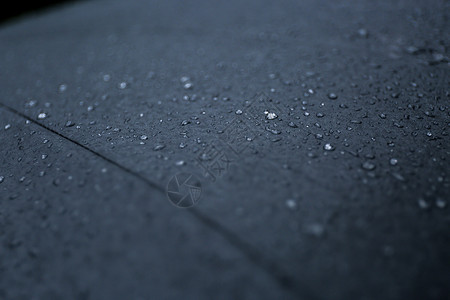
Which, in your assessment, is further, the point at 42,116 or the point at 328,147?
the point at 42,116

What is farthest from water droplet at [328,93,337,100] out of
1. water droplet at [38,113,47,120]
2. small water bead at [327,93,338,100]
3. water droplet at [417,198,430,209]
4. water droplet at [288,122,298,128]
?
water droplet at [38,113,47,120]

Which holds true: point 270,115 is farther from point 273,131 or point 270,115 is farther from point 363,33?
point 363,33

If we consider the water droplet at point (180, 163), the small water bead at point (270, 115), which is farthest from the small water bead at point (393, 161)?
the water droplet at point (180, 163)

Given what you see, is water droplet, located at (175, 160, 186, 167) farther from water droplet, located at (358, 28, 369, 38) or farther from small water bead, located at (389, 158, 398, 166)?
water droplet, located at (358, 28, 369, 38)

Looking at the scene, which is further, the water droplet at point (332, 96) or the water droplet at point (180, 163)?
the water droplet at point (332, 96)

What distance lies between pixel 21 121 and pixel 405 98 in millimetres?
2183

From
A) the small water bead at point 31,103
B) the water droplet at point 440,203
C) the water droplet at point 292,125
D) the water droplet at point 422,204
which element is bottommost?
the water droplet at point 440,203

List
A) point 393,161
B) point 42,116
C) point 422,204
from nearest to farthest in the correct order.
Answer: point 422,204 < point 393,161 < point 42,116

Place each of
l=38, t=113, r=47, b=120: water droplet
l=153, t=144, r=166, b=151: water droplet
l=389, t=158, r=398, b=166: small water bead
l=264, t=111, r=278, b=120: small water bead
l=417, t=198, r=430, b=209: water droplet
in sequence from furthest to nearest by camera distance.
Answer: l=38, t=113, r=47, b=120: water droplet
l=264, t=111, r=278, b=120: small water bead
l=153, t=144, r=166, b=151: water droplet
l=389, t=158, r=398, b=166: small water bead
l=417, t=198, r=430, b=209: water droplet

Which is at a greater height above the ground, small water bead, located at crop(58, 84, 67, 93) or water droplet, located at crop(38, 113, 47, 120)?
small water bead, located at crop(58, 84, 67, 93)

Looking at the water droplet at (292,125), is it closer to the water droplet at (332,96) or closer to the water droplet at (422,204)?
the water droplet at (332,96)

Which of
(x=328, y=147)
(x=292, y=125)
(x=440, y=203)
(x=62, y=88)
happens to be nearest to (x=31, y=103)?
(x=62, y=88)

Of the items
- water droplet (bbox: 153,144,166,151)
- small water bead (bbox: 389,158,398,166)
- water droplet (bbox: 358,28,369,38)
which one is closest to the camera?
small water bead (bbox: 389,158,398,166)

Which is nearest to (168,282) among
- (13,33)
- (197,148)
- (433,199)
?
(197,148)
